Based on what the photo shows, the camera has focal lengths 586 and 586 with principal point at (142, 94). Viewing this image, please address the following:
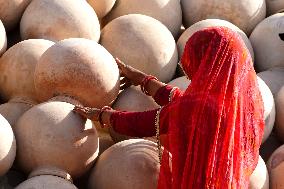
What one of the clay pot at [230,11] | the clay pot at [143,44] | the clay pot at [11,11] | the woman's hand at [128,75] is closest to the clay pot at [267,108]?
the clay pot at [143,44]

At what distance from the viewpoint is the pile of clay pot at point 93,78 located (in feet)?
12.0

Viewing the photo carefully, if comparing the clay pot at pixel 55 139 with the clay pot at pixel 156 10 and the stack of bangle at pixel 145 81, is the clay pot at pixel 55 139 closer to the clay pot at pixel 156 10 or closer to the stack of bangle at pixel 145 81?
the stack of bangle at pixel 145 81

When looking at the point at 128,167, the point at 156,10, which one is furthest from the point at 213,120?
the point at 156,10

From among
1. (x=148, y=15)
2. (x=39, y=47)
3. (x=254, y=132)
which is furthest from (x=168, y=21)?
(x=254, y=132)

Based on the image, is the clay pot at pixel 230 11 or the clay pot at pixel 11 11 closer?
the clay pot at pixel 11 11

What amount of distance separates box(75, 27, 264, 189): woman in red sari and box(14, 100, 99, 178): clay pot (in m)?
0.58

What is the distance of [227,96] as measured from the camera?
3.09m

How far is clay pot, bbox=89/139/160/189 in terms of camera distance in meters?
3.58

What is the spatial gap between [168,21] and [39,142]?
6.55 ft

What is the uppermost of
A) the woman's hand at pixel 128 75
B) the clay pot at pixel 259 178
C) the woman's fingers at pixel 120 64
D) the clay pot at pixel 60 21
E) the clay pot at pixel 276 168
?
the clay pot at pixel 60 21

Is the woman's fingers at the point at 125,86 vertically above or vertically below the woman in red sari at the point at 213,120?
below

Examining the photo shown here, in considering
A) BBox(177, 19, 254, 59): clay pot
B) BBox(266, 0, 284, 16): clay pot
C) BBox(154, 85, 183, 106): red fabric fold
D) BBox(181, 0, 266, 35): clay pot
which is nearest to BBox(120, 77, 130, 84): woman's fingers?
BBox(154, 85, 183, 106): red fabric fold

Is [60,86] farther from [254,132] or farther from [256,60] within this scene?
Answer: [256,60]

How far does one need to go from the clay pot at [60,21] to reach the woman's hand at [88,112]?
0.95m
